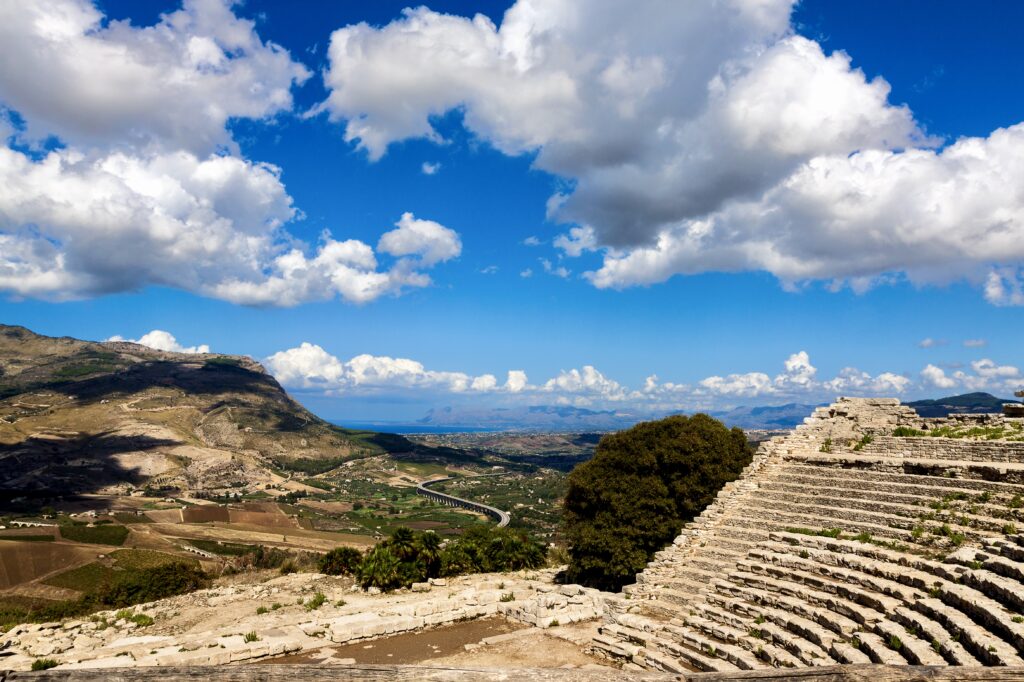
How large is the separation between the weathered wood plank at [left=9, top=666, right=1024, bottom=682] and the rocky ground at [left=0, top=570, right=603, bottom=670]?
40.5ft

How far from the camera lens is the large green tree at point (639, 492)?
26.0m

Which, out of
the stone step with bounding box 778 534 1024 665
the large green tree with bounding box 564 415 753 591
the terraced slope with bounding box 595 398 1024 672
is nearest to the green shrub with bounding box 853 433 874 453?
the terraced slope with bounding box 595 398 1024 672

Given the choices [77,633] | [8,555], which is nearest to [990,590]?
[77,633]

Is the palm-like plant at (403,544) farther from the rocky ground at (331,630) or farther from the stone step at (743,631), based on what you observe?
the stone step at (743,631)

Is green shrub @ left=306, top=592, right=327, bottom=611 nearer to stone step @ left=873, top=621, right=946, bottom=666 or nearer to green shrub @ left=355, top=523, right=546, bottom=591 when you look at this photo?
green shrub @ left=355, top=523, right=546, bottom=591

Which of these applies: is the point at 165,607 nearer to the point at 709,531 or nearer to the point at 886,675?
the point at 709,531

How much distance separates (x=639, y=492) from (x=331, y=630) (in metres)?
14.1

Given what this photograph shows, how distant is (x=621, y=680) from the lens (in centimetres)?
579

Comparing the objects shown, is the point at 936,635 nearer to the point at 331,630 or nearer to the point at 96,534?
the point at 331,630

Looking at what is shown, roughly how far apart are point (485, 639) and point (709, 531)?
912 cm

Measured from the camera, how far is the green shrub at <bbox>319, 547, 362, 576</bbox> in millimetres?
29688

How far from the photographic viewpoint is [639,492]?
27109 millimetres

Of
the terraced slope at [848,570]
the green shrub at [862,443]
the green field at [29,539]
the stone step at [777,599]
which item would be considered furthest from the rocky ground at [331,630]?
the green field at [29,539]

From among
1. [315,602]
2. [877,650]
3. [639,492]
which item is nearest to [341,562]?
[315,602]
